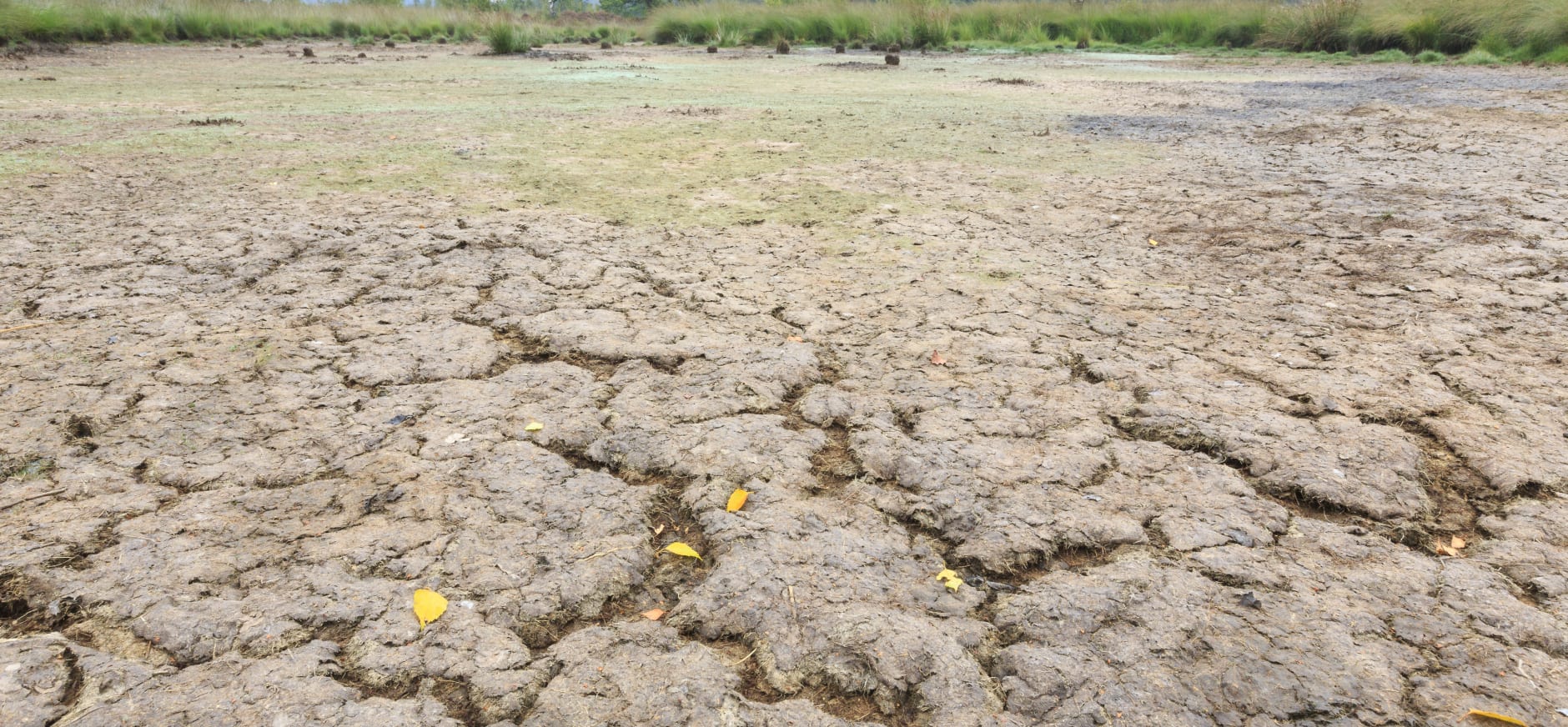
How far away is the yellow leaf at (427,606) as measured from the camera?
4.19 feet

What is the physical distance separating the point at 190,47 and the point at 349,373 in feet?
43.5

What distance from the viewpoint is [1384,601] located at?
133 cm

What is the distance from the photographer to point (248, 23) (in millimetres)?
14516

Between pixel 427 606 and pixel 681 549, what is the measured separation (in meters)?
0.40

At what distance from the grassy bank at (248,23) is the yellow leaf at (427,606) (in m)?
12.3

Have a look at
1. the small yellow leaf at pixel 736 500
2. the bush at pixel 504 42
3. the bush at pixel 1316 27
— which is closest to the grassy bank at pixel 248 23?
the bush at pixel 504 42

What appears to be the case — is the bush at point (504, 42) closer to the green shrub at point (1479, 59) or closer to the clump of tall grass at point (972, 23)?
the clump of tall grass at point (972, 23)

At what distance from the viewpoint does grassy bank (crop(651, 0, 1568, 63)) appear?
941 cm

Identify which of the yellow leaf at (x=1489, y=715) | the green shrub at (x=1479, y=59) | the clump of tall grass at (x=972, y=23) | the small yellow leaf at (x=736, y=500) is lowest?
the yellow leaf at (x=1489, y=715)

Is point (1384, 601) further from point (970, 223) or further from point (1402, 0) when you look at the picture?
point (1402, 0)

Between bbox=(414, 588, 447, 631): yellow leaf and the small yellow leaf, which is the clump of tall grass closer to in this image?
the small yellow leaf

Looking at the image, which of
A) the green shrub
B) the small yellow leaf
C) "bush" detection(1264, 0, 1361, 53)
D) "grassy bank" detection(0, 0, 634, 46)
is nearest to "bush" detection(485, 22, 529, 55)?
"grassy bank" detection(0, 0, 634, 46)

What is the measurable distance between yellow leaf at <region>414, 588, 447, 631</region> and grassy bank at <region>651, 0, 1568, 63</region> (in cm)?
1082

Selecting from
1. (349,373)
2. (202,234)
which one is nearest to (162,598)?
(349,373)
